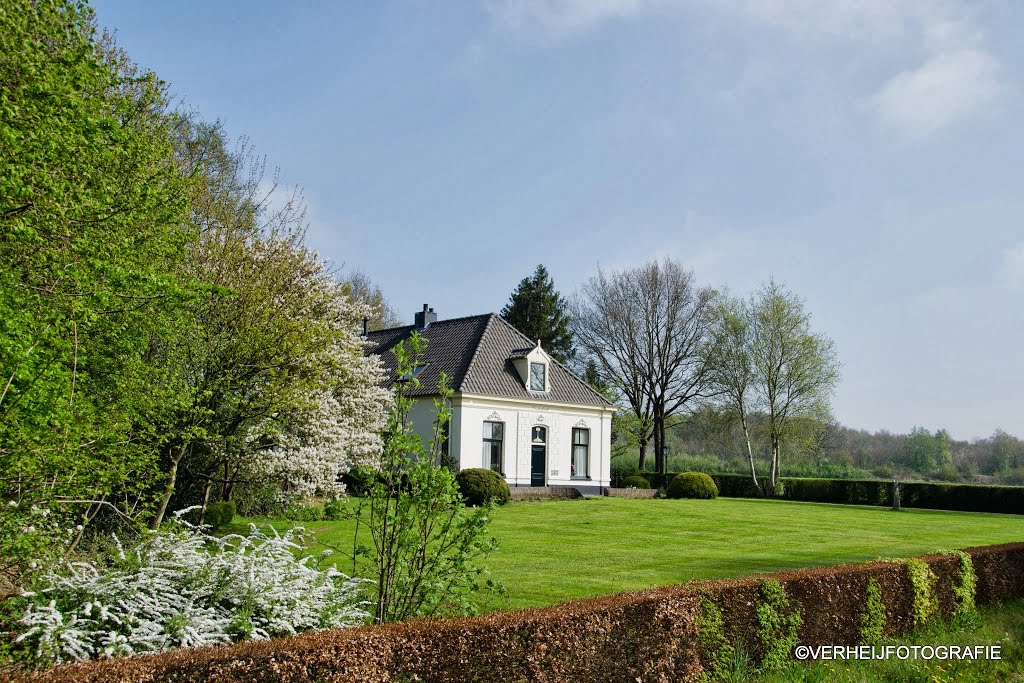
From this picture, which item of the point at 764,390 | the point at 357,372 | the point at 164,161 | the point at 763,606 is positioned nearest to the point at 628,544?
the point at 763,606

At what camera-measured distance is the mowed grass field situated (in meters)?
10.8

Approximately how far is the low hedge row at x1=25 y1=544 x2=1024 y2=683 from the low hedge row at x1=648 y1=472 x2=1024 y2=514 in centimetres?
2777

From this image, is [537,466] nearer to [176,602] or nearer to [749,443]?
[749,443]

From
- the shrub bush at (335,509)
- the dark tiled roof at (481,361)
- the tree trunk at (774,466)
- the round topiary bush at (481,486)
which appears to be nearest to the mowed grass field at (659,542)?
the round topiary bush at (481,486)

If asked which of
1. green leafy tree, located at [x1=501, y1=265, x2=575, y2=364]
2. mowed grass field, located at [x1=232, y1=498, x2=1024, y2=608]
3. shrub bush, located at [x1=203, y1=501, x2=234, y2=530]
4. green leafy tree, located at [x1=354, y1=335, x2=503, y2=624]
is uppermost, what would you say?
green leafy tree, located at [x1=501, y1=265, x2=575, y2=364]

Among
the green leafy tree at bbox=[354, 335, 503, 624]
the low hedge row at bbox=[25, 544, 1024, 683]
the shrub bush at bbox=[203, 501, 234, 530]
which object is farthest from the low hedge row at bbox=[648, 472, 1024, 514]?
the green leafy tree at bbox=[354, 335, 503, 624]

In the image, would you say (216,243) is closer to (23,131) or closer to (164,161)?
(164,161)

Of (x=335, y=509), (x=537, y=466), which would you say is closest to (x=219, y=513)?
Result: (x=335, y=509)

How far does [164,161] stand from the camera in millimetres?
12625

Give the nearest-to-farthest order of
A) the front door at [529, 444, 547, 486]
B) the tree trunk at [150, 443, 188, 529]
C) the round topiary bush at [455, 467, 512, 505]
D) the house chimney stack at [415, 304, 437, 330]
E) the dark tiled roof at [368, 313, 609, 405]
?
the tree trunk at [150, 443, 188, 529]
the round topiary bush at [455, 467, 512, 505]
the dark tiled roof at [368, 313, 609, 405]
the front door at [529, 444, 547, 486]
the house chimney stack at [415, 304, 437, 330]

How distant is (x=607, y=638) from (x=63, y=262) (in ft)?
20.5

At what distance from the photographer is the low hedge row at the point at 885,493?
33.0m

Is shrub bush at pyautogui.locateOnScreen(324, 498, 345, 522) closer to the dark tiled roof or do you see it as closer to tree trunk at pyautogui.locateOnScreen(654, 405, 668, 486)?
the dark tiled roof

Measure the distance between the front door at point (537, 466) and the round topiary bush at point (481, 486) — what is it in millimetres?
5424
